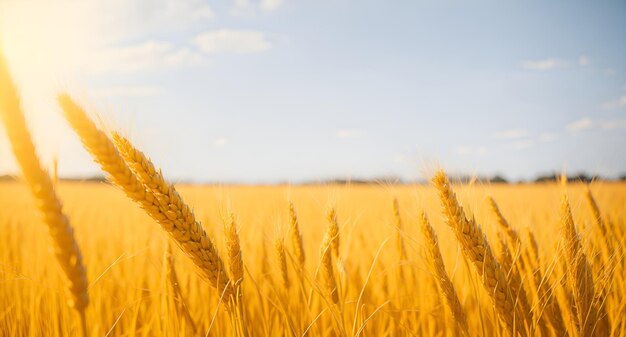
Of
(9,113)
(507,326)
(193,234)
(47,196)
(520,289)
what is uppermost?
(9,113)

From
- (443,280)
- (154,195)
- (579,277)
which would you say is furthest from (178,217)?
(579,277)

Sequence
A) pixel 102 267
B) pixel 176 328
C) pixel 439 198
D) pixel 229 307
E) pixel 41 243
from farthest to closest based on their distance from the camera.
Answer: pixel 41 243 → pixel 102 267 → pixel 176 328 → pixel 439 198 → pixel 229 307

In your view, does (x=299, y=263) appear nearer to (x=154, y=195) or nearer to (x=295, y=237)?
(x=295, y=237)

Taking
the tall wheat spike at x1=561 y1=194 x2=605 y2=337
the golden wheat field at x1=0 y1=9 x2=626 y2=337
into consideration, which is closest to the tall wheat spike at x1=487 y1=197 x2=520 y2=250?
the golden wheat field at x1=0 y1=9 x2=626 y2=337

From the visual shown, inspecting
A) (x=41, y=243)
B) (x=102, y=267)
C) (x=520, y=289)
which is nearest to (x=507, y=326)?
(x=520, y=289)

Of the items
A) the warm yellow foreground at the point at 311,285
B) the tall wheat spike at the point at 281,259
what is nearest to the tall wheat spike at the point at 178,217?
the warm yellow foreground at the point at 311,285

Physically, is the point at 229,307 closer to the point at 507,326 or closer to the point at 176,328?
the point at 176,328

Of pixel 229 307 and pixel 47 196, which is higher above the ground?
pixel 47 196

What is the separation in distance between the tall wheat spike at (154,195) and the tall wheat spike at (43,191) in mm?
143

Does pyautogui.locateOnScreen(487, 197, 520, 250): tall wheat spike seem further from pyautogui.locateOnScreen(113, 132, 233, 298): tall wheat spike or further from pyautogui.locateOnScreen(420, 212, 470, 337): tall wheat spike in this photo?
pyautogui.locateOnScreen(113, 132, 233, 298): tall wheat spike

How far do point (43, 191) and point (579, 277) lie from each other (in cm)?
168

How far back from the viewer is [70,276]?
0.94 m

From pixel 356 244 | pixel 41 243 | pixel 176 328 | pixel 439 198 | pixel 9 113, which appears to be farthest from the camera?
pixel 41 243

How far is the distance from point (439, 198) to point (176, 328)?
49.9 inches
